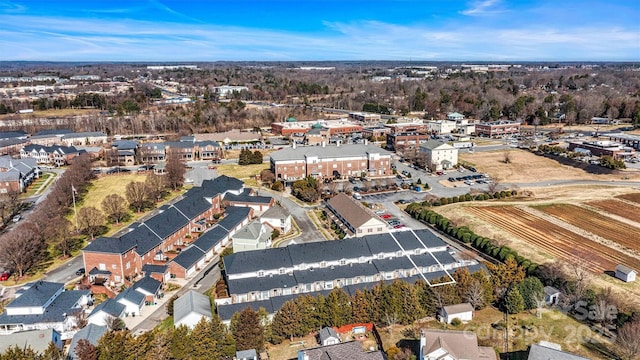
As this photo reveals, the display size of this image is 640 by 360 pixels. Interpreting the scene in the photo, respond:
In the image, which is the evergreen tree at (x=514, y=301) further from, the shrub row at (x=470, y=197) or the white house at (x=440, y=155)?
the white house at (x=440, y=155)

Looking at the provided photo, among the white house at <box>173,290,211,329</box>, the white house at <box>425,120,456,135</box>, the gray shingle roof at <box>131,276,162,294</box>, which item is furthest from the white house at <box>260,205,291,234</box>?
the white house at <box>425,120,456,135</box>

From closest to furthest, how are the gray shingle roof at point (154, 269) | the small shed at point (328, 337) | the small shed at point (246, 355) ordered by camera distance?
the small shed at point (246, 355) < the small shed at point (328, 337) < the gray shingle roof at point (154, 269)

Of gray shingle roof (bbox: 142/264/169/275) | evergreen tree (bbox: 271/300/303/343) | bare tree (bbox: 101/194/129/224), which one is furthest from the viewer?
bare tree (bbox: 101/194/129/224)

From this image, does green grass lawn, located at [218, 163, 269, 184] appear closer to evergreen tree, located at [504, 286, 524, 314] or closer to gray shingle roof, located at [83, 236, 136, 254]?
gray shingle roof, located at [83, 236, 136, 254]

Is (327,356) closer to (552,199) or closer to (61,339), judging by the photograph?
(61,339)

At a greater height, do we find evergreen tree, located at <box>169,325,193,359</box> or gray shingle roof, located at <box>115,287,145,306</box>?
evergreen tree, located at <box>169,325,193,359</box>

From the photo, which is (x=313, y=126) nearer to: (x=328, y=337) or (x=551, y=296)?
(x=551, y=296)

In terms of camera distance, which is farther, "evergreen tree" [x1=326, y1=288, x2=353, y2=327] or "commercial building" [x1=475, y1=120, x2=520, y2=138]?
"commercial building" [x1=475, y1=120, x2=520, y2=138]

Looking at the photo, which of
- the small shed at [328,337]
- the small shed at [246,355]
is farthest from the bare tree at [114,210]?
the small shed at [328,337]
